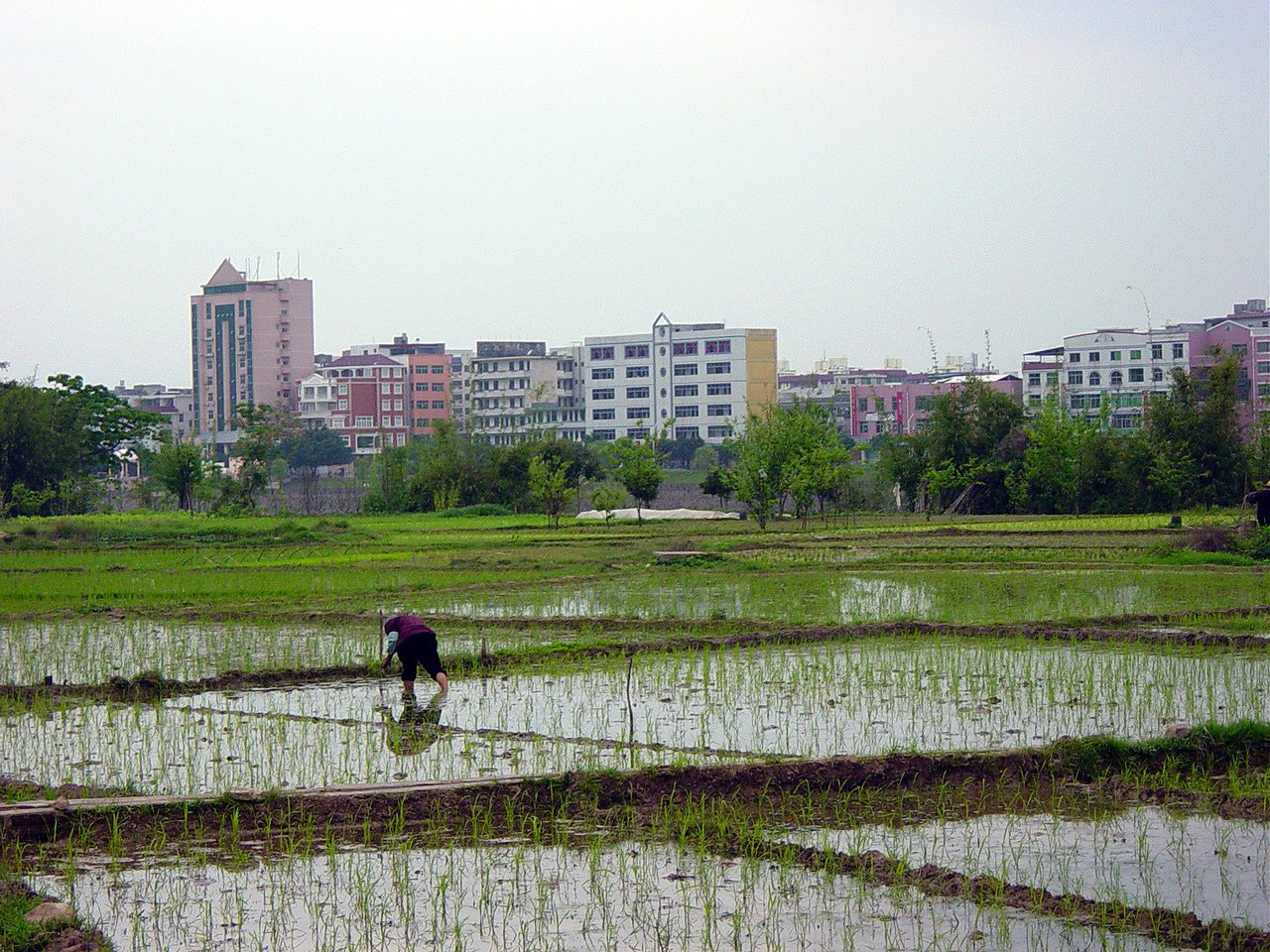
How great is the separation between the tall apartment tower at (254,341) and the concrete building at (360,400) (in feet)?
7.78

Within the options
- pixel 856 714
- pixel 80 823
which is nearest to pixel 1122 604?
pixel 856 714

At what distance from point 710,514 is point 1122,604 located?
2040 centimetres

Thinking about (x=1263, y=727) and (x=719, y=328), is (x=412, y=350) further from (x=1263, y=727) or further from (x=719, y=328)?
(x=1263, y=727)

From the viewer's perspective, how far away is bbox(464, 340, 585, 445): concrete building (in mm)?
81312

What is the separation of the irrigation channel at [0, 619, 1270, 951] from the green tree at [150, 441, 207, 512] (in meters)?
29.8

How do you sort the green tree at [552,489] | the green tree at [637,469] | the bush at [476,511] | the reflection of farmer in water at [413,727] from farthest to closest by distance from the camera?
1. the bush at [476,511]
2. the green tree at [637,469]
3. the green tree at [552,489]
4. the reflection of farmer in water at [413,727]

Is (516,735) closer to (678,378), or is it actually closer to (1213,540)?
(1213,540)

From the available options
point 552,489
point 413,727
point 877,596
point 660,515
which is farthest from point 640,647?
point 660,515

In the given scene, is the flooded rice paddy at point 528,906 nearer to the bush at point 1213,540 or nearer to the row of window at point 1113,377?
the bush at point 1213,540

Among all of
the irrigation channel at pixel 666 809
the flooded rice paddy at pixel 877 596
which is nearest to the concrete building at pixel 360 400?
the flooded rice paddy at pixel 877 596

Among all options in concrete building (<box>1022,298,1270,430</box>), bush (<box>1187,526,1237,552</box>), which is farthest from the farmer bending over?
concrete building (<box>1022,298,1270,430</box>)

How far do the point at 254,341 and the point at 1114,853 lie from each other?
271 ft

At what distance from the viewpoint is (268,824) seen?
21.6 ft

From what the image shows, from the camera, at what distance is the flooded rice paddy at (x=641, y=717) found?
7.91 meters
